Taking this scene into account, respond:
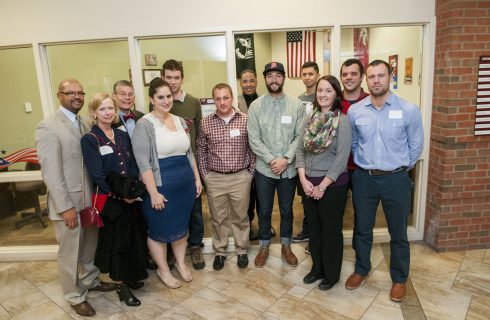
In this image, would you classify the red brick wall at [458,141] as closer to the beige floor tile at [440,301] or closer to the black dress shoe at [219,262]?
the beige floor tile at [440,301]

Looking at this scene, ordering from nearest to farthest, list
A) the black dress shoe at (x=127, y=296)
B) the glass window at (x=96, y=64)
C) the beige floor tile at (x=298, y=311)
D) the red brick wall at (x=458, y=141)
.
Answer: the beige floor tile at (x=298, y=311) < the black dress shoe at (x=127, y=296) < the red brick wall at (x=458, y=141) < the glass window at (x=96, y=64)

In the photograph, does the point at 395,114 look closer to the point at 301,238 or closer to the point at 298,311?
the point at 298,311

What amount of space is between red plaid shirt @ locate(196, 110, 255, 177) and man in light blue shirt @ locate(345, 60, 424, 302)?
0.90 meters

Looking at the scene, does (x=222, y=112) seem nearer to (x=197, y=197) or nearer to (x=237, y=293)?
(x=197, y=197)

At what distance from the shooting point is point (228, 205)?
304 cm

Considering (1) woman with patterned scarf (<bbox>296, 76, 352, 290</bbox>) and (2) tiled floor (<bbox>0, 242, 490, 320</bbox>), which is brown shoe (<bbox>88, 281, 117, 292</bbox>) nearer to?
(2) tiled floor (<bbox>0, 242, 490, 320</bbox>)

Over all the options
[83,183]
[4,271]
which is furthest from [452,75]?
[4,271]

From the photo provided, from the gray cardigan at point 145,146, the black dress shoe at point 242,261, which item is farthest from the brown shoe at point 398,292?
the gray cardigan at point 145,146

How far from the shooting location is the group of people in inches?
91.7

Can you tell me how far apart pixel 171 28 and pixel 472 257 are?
3.46m

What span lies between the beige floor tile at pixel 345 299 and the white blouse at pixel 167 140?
152cm

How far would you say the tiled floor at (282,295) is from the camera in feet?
7.88

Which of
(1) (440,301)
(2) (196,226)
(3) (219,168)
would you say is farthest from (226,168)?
(1) (440,301)

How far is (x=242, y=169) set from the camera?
9.62 feet
